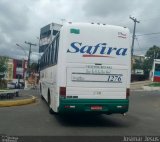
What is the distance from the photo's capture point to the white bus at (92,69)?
13781 mm

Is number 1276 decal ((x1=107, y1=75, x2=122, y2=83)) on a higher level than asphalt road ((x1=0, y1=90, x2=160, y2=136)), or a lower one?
higher

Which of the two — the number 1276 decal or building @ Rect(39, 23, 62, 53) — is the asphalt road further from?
building @ Rect(39, 23, 62, 53)

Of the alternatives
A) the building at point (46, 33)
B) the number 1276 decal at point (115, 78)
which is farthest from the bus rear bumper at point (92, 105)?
the building at point (46, 33)

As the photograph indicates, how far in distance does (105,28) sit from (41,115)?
509 cm

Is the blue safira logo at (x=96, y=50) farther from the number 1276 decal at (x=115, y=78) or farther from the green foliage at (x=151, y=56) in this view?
the green foliage at (x=151, y=56)

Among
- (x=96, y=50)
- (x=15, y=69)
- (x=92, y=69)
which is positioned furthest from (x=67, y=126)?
(x=15, y=69)

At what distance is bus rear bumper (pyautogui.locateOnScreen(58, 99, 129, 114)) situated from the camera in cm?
1361

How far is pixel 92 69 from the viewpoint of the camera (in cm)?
1405

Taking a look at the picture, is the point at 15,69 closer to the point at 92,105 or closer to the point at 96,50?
the point at 96,50

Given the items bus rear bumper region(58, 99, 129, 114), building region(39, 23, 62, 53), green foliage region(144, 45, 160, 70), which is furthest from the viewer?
green foliage region(144, 45, 160, 70)

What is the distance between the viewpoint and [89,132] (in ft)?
40.4

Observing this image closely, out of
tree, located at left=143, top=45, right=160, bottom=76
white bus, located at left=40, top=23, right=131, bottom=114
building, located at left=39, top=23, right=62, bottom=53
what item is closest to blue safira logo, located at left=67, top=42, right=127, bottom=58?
white bus, located at left=40, top=23, right=131, bottom=114

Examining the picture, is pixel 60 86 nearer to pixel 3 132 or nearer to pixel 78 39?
pixel 78 39

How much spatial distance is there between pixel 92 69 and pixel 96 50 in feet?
2.37
